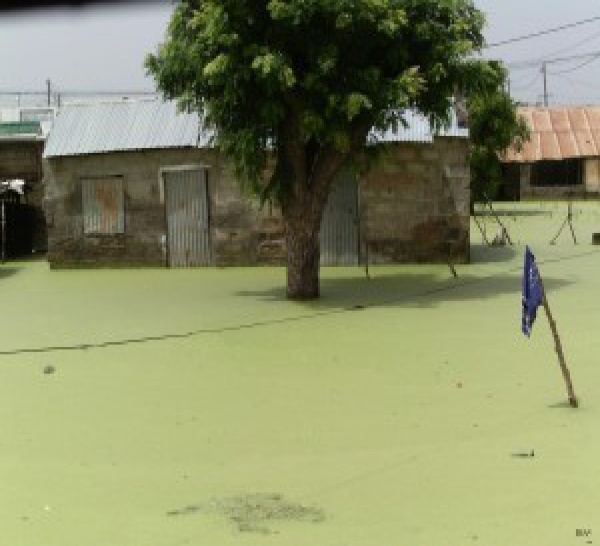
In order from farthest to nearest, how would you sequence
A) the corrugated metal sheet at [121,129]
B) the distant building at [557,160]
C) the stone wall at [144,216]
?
1. the distant building at [557,160]
2. the corrugated metal sheet at [121,129]
3. the stone wall at [144,216]

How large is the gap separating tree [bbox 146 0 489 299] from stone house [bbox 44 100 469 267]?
3408 millimetres

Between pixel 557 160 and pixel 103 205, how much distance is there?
24755 mm

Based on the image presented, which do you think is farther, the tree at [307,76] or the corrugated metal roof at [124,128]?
the corrugated metal roof at [124,128]

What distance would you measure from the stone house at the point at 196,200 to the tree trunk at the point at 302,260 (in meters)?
3.49

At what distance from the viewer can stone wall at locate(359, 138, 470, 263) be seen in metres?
18.6

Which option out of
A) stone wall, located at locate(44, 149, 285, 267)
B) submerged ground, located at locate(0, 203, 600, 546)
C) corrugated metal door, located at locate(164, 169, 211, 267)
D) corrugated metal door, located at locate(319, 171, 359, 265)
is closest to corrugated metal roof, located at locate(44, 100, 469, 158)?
stone wall, located at locate(44, 149, 285, 267)

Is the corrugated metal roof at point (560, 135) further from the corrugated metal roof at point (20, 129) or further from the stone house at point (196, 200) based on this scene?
the stone house at point (196, 200)

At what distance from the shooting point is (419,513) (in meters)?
4.89

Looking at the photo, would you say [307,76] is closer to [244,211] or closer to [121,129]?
[244,211]

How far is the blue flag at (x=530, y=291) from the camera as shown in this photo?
7203mm

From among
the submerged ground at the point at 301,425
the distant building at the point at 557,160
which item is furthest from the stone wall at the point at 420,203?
the distant building at the point at 557,160

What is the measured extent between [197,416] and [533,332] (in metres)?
4.57

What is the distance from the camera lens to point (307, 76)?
43.1 feet

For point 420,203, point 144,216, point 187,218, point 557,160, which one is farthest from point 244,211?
point 557,160
